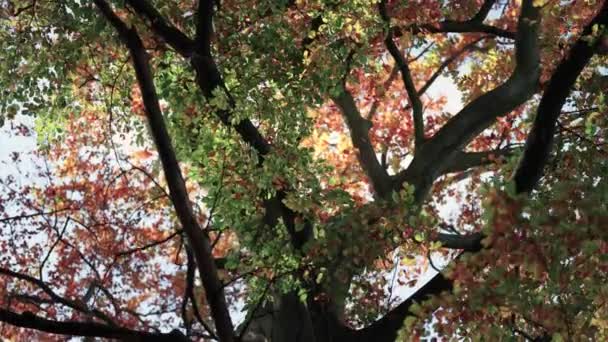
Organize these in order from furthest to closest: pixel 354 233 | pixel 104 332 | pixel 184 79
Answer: pixel 184 79, pixel 354 233, pixel 104 332

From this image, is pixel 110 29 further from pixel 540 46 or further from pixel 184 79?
pixel 540 46

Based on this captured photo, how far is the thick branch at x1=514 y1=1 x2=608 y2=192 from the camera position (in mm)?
5418

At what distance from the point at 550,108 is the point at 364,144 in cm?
553

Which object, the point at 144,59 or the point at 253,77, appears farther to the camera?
the point at 253,77

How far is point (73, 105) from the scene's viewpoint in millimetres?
9156

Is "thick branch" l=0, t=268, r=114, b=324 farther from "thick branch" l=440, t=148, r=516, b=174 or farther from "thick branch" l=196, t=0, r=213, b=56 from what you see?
"thick branch" l=440, t=148, r=516, b=174

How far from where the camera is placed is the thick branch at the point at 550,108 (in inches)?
213

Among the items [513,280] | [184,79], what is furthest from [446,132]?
[513,280]

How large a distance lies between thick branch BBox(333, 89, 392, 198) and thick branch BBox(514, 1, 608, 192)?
159 inches

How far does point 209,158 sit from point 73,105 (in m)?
2.50

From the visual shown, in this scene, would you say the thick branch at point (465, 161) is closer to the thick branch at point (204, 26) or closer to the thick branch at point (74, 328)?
the thick branch at point (204, 26)

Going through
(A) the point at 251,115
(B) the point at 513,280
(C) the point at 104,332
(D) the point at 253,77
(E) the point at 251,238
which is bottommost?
(B) the point at 513,280

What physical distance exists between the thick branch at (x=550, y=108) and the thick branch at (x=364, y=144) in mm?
4034

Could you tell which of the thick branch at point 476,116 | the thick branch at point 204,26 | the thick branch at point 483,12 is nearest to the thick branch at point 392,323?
the thick branch at point 476,116
